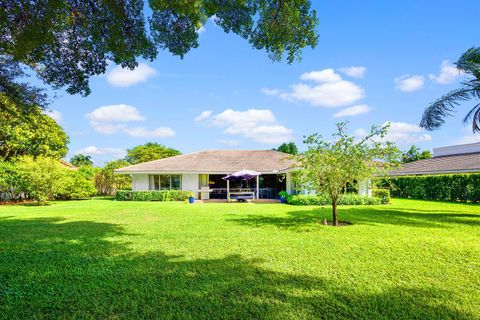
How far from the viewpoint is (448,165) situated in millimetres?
28828

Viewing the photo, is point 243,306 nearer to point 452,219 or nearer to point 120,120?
point 452,219

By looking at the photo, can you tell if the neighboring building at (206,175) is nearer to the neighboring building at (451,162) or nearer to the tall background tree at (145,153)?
the neighboring building at (451,162)

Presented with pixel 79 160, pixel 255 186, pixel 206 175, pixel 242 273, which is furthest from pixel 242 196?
pixel 79 160

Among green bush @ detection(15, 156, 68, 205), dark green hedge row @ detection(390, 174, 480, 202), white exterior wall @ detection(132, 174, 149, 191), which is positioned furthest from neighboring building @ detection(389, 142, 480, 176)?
green bush @ detection(15, 156, 68, 205)

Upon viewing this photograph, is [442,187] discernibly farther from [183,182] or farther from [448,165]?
[183,182]

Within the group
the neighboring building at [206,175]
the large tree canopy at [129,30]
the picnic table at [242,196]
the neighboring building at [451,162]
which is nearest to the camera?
the large tree canopy at [129,30]

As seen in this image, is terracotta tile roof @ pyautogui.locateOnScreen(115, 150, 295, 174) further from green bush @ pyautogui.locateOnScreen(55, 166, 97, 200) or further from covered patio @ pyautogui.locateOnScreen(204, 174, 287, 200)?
green bush @ pyautogui.locateOnScreen(55, 166, 97, 200)

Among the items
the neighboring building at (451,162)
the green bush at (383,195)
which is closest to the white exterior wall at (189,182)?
the green bush at (383,195)

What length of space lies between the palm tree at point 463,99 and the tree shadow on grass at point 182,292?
14425 millimetres

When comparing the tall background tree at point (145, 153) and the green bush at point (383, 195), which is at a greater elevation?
the tall background tree at point (145, 153)

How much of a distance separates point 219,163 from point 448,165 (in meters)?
23.1

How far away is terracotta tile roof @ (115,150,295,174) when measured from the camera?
2898 cm

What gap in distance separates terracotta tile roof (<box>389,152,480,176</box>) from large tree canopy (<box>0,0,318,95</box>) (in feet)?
79.1

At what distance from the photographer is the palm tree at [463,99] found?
582 inches
